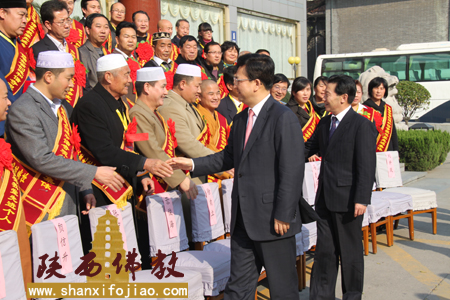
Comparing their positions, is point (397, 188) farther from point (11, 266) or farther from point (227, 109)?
point (11, 266)

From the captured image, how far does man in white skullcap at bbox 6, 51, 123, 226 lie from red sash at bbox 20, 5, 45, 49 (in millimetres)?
1852

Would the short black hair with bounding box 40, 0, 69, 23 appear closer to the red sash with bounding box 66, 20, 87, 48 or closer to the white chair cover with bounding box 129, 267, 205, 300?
the red sash with bounding box 66, 20, 87, 48

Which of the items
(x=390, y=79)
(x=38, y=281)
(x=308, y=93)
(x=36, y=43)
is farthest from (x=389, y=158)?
(x=390, y=79)

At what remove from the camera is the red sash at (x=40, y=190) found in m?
3.20

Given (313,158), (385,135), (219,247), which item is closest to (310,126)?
(313,158)

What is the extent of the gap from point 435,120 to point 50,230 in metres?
19.4

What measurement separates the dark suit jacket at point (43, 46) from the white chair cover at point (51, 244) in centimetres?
233

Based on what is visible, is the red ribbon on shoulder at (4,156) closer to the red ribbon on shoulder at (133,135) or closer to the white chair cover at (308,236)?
the red ribbon on shoulder at (133,135)

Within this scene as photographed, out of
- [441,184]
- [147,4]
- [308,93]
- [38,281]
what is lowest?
[441,184]

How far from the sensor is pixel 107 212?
3.19 m

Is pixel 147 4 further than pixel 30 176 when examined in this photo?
Yes

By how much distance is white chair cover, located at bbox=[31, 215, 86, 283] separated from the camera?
2.82 metres

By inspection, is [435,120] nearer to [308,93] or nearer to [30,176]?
[308,93]

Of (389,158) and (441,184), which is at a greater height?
(389,158)
